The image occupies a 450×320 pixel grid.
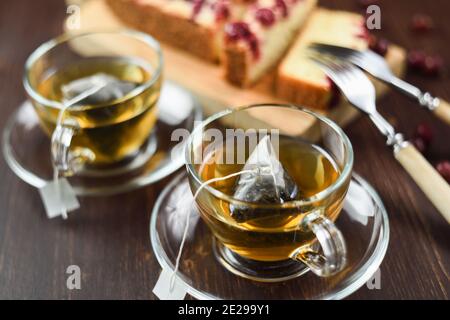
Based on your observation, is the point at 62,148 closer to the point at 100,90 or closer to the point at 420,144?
the point at 100,90

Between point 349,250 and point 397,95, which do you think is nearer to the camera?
point 349,250

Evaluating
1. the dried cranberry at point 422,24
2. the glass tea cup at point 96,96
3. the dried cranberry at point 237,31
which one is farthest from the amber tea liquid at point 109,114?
the dried cranberry at point 422,24

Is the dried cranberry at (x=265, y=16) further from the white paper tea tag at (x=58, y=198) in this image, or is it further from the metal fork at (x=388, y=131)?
the white paper tea tag at (x=58, y=198)

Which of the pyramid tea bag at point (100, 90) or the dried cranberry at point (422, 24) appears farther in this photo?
the dried cranberry at point (422, 24)

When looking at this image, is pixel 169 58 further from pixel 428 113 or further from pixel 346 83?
pixel 428 113

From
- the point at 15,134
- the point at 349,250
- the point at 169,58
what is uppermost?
the point at 349,250

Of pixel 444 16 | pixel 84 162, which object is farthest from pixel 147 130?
pixel 444 16

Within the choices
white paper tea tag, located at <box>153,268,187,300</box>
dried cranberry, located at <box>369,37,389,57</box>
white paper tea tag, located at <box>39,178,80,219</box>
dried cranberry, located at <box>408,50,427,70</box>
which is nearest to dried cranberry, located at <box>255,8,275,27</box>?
dried cranberry, located at <box>369,37,389,57</box>

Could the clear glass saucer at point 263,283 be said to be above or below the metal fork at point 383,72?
below
